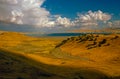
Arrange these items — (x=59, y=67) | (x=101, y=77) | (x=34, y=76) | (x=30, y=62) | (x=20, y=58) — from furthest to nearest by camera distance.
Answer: (x=20, y=58) → (x=30, y=62) → (x=59, y=67) → (x=34, y=76) → (x=101, y=77)

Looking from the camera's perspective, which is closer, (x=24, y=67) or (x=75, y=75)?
(x=75, y=75)

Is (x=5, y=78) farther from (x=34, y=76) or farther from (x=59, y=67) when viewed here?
(x=59, y=67)

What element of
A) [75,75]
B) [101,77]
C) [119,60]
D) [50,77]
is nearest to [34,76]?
[50,77]

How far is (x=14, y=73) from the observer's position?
5527 inches

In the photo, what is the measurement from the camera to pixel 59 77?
127188mm

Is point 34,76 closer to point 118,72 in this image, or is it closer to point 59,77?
Answer: point 59,77

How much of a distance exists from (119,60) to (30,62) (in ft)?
217

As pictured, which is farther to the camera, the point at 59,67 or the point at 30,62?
the point at 30,62

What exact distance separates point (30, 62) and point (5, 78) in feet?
152

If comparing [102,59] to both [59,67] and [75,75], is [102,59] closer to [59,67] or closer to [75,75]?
[59,67]

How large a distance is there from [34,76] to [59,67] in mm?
24120


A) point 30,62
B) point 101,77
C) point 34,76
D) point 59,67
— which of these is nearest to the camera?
point 101,77

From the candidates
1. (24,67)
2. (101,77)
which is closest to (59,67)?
(24,67)

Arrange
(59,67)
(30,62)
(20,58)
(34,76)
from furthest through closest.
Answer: (20,58) < (30,62) < (59,67) < (34,76)
